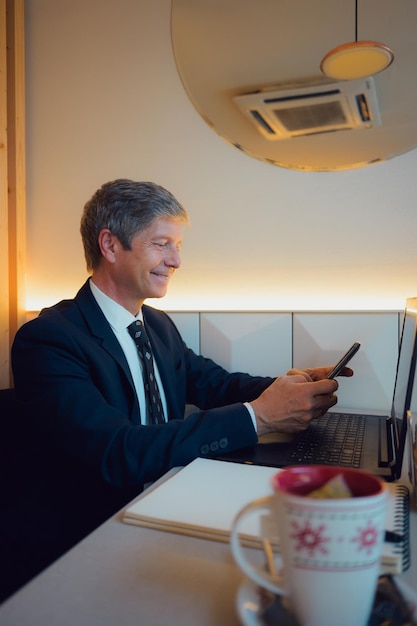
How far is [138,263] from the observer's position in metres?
1.42

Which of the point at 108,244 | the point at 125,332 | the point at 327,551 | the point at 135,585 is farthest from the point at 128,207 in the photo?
the point at 327,551

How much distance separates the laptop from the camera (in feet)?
2.78

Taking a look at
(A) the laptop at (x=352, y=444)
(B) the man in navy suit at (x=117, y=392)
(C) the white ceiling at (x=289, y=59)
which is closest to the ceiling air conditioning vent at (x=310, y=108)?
(C) the white ceiling at (x=289, y=59)

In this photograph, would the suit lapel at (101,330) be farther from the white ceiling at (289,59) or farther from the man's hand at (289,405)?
the white ceiling at (289,59)

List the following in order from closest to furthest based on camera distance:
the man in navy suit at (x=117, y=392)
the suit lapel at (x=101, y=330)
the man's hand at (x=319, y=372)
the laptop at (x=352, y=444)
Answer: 1. the laptop at (x=352, y=444)
2. the man in navy suit at (x=117, y=392)
3. the suit lapel at (x=101, y=330)
4. the man's hand at (x=319, y=372)

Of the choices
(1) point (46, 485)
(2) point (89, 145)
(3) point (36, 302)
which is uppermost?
(2) point (89, 145)

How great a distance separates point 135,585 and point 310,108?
4.50 feet

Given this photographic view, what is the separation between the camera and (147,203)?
141cm

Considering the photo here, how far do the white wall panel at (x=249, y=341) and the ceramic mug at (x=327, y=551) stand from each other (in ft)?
4.03

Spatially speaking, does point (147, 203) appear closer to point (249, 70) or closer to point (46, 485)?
point (249, 70)

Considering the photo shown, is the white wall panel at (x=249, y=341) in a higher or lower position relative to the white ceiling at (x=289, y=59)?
lower

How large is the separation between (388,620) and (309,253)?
1.36m

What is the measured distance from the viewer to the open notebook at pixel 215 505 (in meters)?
0.59

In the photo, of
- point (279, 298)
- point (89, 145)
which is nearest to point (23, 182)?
point (89, 145)
